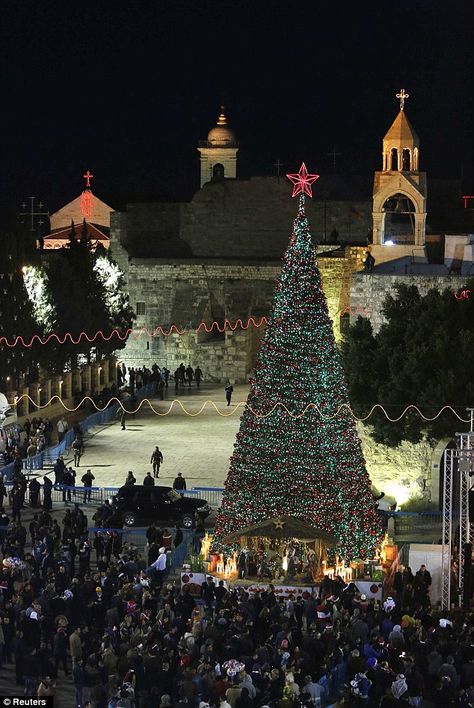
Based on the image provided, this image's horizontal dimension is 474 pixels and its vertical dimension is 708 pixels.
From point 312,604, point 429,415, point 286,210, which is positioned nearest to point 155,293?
point 286,210

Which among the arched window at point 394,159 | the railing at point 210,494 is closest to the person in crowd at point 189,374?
the arched window at point 394,159

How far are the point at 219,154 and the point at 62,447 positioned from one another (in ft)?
157

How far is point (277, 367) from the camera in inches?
1139

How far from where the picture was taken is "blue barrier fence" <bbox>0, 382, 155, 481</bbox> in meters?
38.9

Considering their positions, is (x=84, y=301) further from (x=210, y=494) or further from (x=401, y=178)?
(x=210, y=494)

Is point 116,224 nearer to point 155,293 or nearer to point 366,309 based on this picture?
point 155,293

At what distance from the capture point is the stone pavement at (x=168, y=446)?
39594 millimetres

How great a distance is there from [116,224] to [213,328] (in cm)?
766

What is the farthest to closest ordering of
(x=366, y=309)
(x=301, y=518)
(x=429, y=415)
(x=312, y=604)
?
1. (x=366, y=309)
2. (x=429, y=415)
3. (x=301, y=518)
4. (x=312, y=604)

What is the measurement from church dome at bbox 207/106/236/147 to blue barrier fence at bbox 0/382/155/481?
121 feet

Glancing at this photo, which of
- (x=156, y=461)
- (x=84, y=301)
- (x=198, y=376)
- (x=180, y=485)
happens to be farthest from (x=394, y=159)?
(x=198, y=376)

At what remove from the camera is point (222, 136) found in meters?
88.4

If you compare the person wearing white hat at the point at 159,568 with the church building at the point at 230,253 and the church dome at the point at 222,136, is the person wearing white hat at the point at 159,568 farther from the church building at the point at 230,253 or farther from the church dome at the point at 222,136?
the church dome at the point at 222,136

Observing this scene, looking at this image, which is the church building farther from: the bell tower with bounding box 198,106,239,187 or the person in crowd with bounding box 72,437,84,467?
the bell tower with bounding box 198,106,239,187
